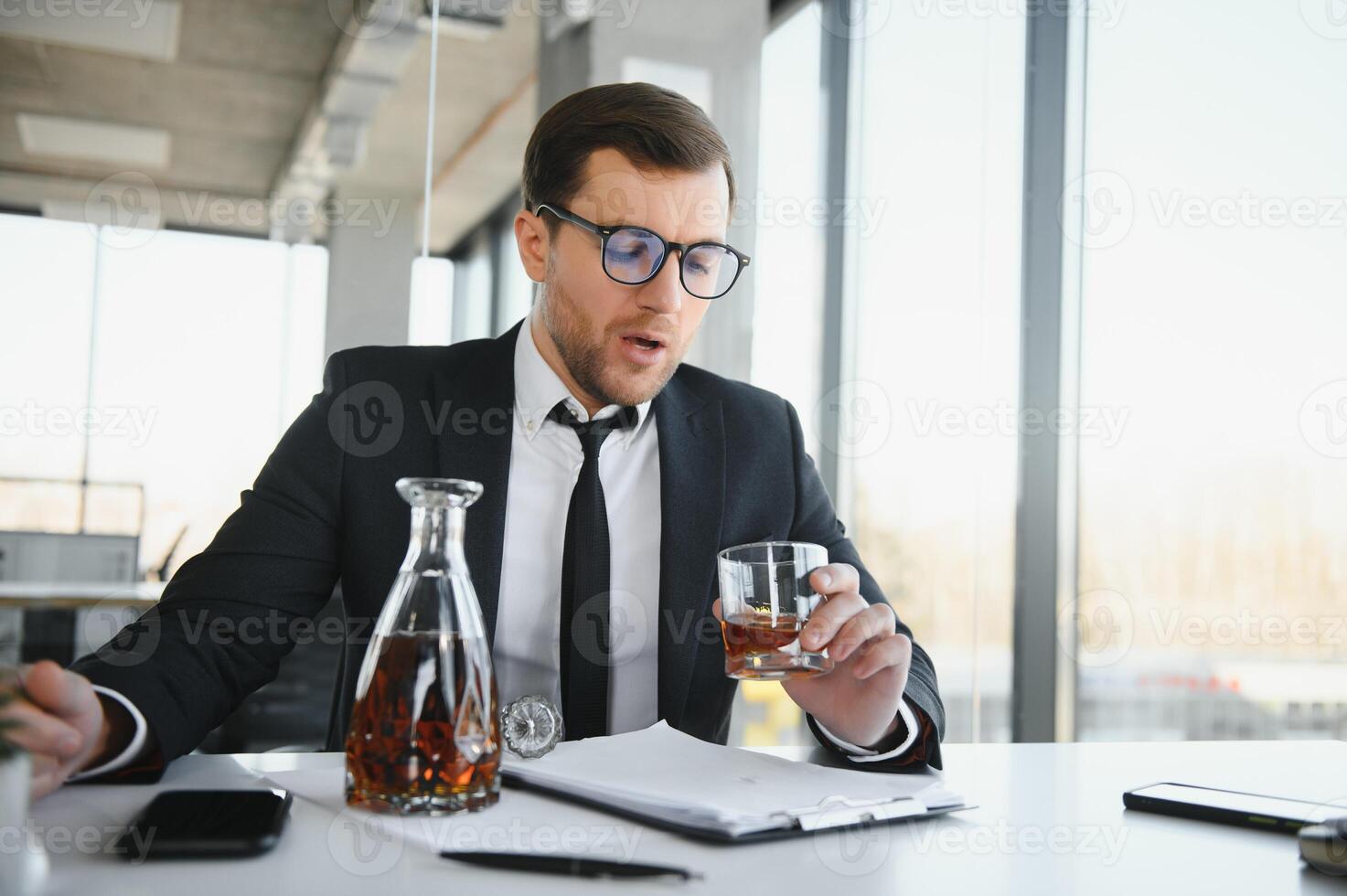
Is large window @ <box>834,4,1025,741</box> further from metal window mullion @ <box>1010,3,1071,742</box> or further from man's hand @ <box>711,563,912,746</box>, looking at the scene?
man's hand @ <box>711,563,912,746</box>

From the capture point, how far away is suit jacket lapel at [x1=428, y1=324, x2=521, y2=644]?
1.57 metres

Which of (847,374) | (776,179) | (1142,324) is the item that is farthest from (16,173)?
(1142,324)

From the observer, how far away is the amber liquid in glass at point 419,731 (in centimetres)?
89

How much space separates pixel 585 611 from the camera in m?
1.62

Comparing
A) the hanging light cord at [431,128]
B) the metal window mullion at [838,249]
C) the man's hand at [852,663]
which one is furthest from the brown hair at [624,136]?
the metal window mullion at [838,249]

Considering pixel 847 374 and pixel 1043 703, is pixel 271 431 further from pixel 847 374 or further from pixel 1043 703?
pixel 1043 703

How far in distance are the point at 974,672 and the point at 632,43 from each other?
2427mm

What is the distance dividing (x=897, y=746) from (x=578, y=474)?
66cm

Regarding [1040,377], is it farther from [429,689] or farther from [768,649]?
[429,689]

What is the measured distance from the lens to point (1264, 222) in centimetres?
294

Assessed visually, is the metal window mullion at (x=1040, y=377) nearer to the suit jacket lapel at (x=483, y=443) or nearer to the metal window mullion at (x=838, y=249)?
the metal window mullion at (x=838, y=249)

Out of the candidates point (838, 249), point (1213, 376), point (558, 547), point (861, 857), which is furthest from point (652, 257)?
point (838, 249)

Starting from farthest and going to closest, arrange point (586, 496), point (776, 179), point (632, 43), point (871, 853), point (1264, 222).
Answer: point (776, 179) → point (632, 43) → point (1264, 222) → point (586, 496) → point (871, 853)

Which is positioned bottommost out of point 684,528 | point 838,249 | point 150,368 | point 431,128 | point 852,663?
point 852,663
